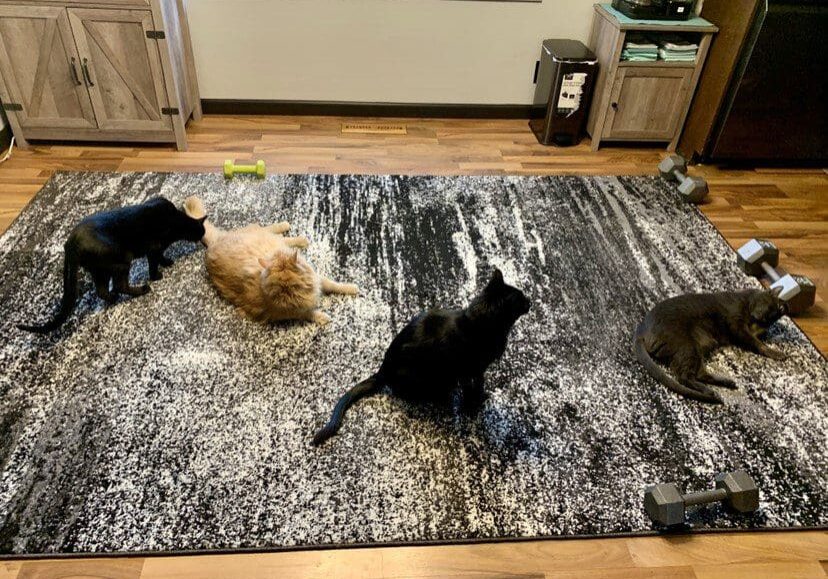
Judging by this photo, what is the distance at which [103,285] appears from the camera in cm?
199

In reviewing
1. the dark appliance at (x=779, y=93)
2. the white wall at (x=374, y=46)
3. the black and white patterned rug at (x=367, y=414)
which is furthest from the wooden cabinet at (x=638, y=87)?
the black and white patterned rug at (x=367, y=414)

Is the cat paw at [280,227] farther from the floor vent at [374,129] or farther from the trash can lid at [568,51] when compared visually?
the trash can lid at [568,51]

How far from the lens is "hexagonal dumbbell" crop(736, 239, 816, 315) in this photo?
83.3 inches

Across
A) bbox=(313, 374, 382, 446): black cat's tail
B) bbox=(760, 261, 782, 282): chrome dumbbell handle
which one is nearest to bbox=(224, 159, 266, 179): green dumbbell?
bbox=(313, 374, 382, 446): black cat's tail

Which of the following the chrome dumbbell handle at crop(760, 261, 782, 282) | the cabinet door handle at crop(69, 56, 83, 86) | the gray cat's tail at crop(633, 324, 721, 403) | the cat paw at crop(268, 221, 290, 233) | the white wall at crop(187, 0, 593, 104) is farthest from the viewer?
the white wall at crop(187, 0, 593, 104)

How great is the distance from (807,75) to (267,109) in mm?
3136

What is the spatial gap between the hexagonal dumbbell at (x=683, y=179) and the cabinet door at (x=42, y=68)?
3195 millimetres

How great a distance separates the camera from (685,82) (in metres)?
3.14

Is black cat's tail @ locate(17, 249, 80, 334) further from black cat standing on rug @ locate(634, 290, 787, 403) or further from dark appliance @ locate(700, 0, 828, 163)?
dark appliance @ locate(700, 0, 828, 163)

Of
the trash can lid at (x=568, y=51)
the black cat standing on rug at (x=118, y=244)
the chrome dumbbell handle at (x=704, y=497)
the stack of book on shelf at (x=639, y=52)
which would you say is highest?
the stack of book on shelf at (x=639, y=52)

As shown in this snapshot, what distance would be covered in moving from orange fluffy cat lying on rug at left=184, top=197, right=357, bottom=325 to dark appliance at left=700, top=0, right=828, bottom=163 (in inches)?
94.3

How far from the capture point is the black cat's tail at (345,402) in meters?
1.60

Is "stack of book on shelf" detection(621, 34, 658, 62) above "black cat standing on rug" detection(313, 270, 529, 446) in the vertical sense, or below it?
above

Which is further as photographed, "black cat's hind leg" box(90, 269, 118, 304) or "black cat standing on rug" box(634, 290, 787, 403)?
"black cat's hind leg" box(90, 269, 118, 304)
